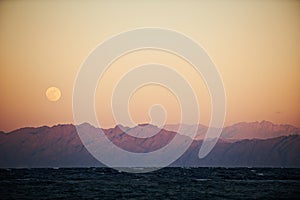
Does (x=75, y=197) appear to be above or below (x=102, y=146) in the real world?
below

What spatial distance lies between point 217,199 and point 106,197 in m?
8.84

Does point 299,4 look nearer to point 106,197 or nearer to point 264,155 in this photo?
point 106,197

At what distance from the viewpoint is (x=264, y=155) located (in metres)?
139

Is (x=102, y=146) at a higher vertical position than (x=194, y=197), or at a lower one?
higher

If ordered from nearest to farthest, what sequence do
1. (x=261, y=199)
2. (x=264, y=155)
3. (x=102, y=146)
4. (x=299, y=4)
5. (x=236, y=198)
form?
A: (x=299, y=4)
(x=261, y=199)
(x=236, y=198)
(x=102, y=146)
(x=264, y=155)

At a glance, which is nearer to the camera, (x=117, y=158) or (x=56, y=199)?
(x=56, y=199)

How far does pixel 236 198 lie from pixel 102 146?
330ft

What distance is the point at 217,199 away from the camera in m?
31.8

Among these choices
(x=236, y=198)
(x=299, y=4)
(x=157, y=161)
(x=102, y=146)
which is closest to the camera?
(x=299, y=4)

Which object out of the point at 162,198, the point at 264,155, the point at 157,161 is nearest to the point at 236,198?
the point at 162,198

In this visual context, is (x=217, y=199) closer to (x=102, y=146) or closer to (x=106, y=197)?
(x=106, y=197)

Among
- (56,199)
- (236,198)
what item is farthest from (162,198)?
(56,199)

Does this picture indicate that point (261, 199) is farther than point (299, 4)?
Yes

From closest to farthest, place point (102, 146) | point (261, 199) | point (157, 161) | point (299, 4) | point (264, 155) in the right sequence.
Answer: point (299, 4) < point (261, 199) < point (102, 146) < point (264, 155) < point (157, 161)
